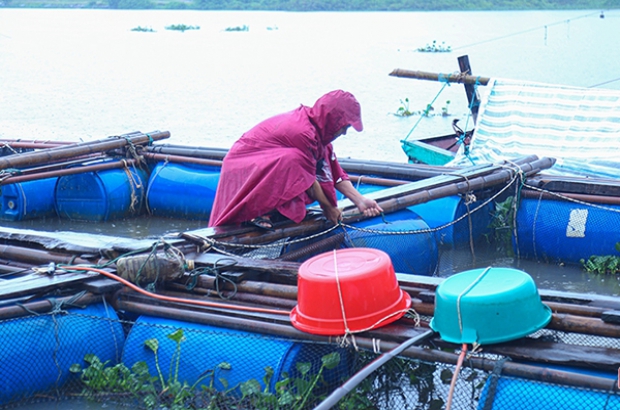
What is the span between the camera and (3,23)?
69750 millimetres

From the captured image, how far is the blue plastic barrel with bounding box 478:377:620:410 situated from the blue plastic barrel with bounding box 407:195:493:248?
4.13m

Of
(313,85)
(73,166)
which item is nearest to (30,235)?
(73,166)

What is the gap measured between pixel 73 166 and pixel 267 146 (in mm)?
4569

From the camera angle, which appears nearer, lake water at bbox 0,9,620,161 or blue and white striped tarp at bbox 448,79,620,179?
blue and white striped tarp at bbox 448,79,620,179

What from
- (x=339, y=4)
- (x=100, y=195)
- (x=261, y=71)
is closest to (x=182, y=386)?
(x=100, y=195)

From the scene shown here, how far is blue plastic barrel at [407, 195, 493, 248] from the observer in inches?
307

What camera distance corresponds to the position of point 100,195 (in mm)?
9570

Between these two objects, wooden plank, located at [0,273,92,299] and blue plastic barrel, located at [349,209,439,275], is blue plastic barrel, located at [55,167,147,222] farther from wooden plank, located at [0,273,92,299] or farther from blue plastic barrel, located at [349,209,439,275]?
wooden plank, located at [0,273,92,299]

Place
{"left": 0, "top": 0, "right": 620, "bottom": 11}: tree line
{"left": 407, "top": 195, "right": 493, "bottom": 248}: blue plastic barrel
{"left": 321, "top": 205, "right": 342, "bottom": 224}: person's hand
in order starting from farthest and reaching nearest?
{"left": 0, "top": 0, "right": 620, "bottom": 11}: tree line, {"left": 407, "top": 195, "right": 493, "bottom": 248}: blue plastic barrel, {"left": 321, "top": 205, "right": 342, "bottom": 224}: person's hand

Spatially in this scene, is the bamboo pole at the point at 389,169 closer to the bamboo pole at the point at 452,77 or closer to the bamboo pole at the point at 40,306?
the bamboo pole at the point at 452,77

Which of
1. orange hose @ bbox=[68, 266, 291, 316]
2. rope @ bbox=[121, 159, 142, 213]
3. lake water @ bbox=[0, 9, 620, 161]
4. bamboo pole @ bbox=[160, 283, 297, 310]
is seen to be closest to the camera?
orange hose @ bbox=[68, 266, 291, 316]

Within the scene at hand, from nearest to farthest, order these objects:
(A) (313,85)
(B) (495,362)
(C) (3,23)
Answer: (B) (495,362) → (A) (313,85) → (C) (3,23)

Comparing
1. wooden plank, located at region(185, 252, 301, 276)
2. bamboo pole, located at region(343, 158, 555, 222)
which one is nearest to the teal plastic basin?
wooden plank, located at region(185, 252, 301, 276)

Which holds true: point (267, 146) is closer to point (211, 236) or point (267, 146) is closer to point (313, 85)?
point (211, 236)
